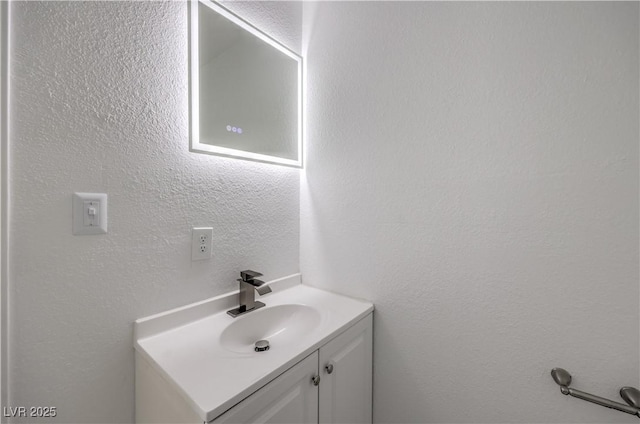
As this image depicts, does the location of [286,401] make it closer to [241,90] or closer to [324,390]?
[324,390]

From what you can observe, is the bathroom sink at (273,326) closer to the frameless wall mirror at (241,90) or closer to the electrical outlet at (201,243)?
the electrical outlet at (201,243)

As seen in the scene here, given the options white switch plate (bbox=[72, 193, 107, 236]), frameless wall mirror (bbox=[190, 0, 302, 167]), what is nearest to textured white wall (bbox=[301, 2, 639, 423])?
frameless wall mirror (bbox=[190, 0, 302, 167])

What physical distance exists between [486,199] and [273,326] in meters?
0.95

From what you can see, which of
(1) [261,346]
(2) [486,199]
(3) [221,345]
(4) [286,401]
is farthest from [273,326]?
(2) [486,199]

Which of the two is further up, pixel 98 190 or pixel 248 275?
pixel 98 190

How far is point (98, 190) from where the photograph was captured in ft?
2.46

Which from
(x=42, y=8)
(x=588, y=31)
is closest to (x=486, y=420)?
(x=588, y=31)

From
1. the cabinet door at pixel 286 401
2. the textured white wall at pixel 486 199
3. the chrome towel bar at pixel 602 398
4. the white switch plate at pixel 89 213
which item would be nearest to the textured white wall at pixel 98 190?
the white switch plate at pixel 89 213

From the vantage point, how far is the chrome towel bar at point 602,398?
0.63 metres

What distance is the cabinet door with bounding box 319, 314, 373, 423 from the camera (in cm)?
86

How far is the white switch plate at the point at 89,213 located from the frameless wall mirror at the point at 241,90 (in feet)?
1.08

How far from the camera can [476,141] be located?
0.86m

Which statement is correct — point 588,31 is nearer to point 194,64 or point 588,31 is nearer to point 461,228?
point 461,228

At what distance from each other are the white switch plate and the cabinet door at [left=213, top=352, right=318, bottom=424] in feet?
2.04
